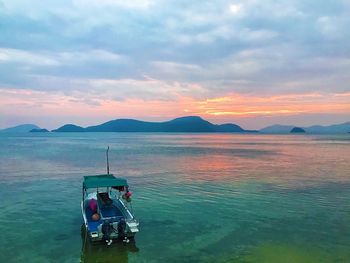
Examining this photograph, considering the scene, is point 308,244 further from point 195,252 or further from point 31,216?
point 31,216

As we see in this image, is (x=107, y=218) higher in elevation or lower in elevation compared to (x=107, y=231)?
higher

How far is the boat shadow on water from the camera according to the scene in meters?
20.5

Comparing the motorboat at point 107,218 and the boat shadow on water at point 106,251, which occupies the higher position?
the motorboat at point 107,218

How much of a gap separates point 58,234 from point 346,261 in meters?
19.0

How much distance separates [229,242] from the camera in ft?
75.3

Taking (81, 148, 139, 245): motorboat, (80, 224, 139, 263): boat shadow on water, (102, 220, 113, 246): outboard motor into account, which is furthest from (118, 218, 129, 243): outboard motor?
(80, 224, 139, 263): boat shadow on water

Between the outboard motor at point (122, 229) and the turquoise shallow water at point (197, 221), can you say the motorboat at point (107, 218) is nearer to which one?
the outboard motor at point (122, 229)

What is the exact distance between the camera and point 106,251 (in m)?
21.5

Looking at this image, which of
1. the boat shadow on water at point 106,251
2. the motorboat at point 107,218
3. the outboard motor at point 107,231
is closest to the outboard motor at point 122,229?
the motorboat at point 107,218

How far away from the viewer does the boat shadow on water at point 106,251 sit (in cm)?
2053

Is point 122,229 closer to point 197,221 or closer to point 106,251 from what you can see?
point 106,251

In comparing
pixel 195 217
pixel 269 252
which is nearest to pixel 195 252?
pixel 269 252

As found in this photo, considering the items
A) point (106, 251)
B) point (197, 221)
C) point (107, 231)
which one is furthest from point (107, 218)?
point (197, 221)

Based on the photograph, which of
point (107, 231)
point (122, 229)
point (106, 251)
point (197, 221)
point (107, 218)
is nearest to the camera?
point (106, 251)
